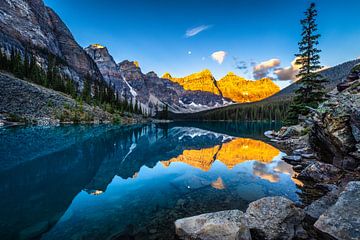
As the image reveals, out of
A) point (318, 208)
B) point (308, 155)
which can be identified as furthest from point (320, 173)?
point (318, 208)

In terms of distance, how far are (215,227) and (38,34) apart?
18101cm

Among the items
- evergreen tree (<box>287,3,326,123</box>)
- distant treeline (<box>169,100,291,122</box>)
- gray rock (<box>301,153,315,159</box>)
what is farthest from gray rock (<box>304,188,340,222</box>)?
distant treeline (<box>169,100,291,122</box>)

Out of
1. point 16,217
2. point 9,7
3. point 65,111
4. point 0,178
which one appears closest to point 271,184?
point 16,217

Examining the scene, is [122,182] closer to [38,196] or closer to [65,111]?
[38,196]

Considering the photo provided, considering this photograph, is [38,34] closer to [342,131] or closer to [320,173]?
[342,131]

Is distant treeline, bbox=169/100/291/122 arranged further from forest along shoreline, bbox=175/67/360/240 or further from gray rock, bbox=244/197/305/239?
gray rock, bbox=244/197/305/239

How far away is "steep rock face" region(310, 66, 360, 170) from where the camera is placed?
11.8 metres

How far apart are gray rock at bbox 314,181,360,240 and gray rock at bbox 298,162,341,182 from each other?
6.98 metres

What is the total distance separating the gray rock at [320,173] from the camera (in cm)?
1187

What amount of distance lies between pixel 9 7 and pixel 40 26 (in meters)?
22.0

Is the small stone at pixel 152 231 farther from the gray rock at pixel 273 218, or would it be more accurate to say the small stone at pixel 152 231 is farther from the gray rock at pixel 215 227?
the gray rock at pixel 273 218

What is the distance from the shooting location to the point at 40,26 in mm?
146375

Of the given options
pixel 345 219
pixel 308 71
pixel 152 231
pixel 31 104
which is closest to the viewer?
pixel 345 219

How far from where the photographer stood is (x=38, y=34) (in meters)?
140
